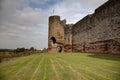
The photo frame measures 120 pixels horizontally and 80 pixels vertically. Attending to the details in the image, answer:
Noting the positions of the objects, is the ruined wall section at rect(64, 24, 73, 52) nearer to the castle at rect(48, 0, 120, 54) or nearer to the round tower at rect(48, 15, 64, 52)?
the castle at rect(48, 0, 120, 54)

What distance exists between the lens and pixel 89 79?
4793 mm

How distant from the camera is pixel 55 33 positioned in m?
29.8

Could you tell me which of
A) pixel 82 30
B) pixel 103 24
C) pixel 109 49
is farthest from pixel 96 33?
pixel 82 30

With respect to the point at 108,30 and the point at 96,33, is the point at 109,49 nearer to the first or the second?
the point at 108,30

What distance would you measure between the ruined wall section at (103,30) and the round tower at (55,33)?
726 centimetres

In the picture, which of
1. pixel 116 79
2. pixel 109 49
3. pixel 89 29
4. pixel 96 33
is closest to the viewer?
pixel 116 79

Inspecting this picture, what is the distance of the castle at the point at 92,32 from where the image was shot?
1372 cm

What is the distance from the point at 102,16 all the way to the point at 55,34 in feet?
47.8

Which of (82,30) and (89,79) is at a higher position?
→ (82,30)

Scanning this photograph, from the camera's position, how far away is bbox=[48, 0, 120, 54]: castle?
45.0ft

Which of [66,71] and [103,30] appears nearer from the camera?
[66,71]

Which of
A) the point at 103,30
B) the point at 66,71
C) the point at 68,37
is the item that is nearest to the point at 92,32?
the point at 103,30

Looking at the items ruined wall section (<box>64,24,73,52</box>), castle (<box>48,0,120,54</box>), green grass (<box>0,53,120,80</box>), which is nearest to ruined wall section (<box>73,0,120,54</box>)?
castle (<box>48,0,120,54</box>)

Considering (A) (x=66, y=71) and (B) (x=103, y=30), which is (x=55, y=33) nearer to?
(B) (x=103, y=30)
